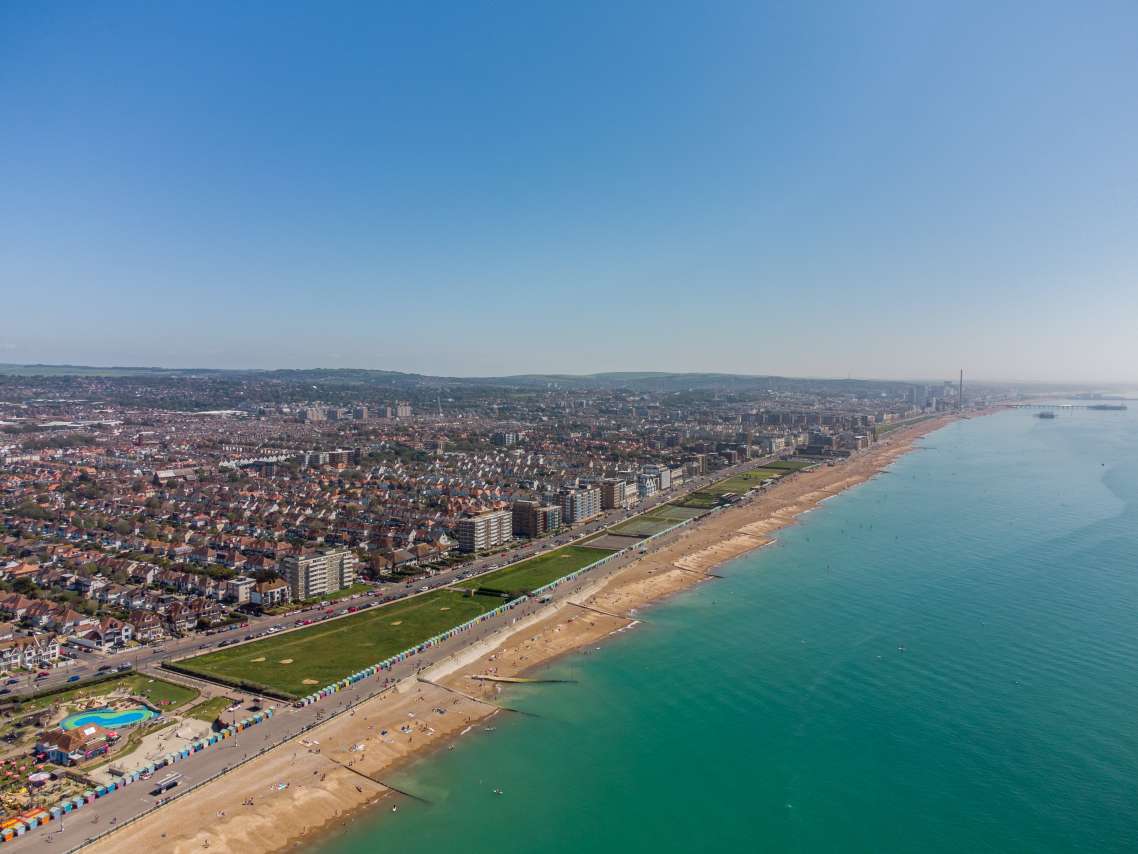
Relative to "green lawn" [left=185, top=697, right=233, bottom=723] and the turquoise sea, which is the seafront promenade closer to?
the turquoise sea

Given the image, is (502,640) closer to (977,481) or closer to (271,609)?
(271,609)

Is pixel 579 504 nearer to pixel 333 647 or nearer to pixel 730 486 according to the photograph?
pixel 730 486

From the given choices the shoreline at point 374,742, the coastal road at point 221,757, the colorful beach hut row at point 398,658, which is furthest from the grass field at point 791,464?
the coastal road at point 221,757

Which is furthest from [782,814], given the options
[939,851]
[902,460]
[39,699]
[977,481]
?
[902,460]

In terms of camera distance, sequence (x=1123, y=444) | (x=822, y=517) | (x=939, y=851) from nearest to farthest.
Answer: (x=939, y=851) < (x=822, y=517) < (x=1123, y=444)

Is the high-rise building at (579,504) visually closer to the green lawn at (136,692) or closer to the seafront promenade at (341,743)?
the seafront promenade at (341,743)
